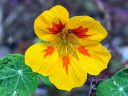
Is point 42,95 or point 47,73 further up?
point 47,73

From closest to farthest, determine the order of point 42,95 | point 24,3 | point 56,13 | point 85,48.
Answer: point 56,13 < point 85,48 < point 42,95 < point 24,3

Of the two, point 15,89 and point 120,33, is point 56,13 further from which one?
point 120,33

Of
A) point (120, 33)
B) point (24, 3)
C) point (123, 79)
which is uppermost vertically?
point (123, 79)

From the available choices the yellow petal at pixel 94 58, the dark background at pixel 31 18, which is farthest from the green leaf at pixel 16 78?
the dark background at pixel 31 18

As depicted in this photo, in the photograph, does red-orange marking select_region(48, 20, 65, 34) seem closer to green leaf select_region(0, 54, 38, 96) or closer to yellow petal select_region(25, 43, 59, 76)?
yellow petal select_region(25, 43, 59, 76)

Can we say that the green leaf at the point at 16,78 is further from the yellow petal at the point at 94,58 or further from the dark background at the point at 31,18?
the dark background at the point at 31,18

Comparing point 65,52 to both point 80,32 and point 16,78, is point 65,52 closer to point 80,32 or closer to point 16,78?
point 80,32

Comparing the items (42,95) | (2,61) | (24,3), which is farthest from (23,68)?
(24,3)
